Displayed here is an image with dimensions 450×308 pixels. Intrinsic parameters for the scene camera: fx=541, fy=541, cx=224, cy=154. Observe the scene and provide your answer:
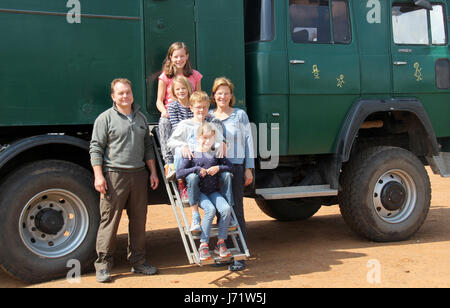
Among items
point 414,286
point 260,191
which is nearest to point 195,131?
point 260,191

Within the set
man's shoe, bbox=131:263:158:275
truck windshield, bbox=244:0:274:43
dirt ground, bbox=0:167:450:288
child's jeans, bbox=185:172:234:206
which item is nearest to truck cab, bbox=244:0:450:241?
truck windshield, bbox=244:0:274:43

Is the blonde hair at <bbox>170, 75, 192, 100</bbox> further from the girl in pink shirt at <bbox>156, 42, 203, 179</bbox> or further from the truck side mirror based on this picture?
the truck side mirror

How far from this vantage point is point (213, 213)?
497 cm

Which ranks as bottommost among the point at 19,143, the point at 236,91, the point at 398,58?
the point at 19,143

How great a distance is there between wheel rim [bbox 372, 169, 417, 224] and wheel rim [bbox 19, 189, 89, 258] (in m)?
3.46

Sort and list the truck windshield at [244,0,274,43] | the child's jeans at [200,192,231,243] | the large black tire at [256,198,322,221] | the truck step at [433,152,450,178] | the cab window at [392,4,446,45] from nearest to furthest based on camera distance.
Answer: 1. the child's jeans at [200,192,231,243]
2. the truck windshield at [244,0,274,43]
3. the cab window at [392,4,446,45]
4. the truck step at [433,152,450,178]
5. the large black tire at [256,198,322,221]

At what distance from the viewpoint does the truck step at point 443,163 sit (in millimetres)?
6897

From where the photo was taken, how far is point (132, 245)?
5.36 m

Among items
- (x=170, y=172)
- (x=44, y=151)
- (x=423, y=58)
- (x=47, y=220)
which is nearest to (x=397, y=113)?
(x=423, y=58)

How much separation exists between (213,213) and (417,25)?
3889mm

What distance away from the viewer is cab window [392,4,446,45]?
6.78 meters
